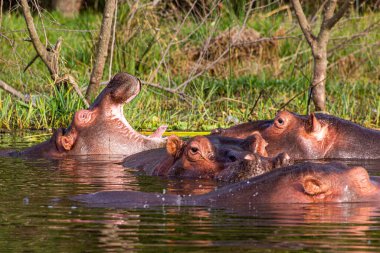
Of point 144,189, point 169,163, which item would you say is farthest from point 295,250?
point 169,163

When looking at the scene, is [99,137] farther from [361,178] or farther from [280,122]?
→ [361,178]

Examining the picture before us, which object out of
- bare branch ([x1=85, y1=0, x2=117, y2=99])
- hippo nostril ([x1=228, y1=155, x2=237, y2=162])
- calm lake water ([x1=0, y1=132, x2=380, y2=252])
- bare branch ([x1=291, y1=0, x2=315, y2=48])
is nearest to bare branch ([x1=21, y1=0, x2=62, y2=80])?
bare branch ([x1=85, y1=0, x2=117, y2=99])

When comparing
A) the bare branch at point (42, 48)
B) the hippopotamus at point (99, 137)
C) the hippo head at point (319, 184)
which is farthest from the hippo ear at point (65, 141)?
the hippo head at point (319, 184)

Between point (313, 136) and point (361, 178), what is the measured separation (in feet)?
9.45

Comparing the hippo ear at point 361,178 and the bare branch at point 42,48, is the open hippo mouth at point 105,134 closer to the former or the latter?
the bare branch at point 42,48

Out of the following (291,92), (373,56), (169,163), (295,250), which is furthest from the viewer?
(373,56)

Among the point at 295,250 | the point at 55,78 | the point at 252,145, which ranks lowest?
the point at 295,250

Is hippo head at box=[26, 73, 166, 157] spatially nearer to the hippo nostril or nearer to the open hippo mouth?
the open hippo mouth

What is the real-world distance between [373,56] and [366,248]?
1036 cm

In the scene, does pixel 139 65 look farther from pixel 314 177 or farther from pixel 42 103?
pixel 314 177

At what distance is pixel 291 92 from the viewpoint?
39.5 feet

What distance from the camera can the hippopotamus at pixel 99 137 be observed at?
335 inches

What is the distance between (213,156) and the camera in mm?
6539

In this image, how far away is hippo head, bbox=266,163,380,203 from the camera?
5.07 meters
